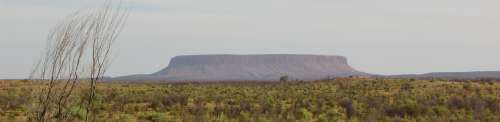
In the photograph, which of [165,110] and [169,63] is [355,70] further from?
[165,110]

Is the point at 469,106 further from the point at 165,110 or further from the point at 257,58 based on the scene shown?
the point at 257,58

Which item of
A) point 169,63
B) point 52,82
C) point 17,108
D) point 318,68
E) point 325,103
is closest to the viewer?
point 52,82

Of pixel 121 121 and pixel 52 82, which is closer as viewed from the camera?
pixel 52 82

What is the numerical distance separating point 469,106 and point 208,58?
150 m

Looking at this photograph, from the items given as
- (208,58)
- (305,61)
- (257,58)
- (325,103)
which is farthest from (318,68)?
(325,103)

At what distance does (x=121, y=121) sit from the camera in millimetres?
17906

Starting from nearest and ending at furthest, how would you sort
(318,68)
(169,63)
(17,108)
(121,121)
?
(121,121)
(17,108)
(318,68)
(169,63)

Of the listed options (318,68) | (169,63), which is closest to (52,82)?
(318,68)

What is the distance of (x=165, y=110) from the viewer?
80.5ft

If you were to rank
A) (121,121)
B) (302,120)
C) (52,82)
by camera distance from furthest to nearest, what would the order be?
1. (302,120)
2. (121,121)
3. (52,82)

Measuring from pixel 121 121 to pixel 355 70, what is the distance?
165 m

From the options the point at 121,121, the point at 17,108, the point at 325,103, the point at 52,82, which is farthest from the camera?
the point at 325,103

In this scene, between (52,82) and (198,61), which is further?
(198,61)

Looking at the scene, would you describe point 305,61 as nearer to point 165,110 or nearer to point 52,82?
point 165,110
